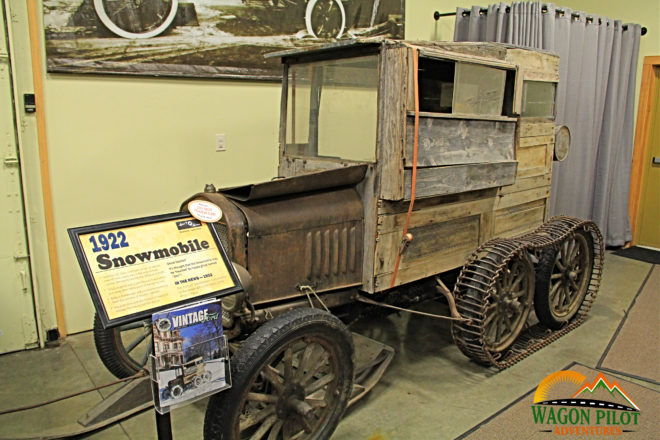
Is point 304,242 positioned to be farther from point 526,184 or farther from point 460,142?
point 526,184

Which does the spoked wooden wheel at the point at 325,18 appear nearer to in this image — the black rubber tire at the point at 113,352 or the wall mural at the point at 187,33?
the wall mural at the point at 187,33

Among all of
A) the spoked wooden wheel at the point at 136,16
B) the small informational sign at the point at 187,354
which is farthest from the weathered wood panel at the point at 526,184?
the spoked wooden wheel at the point at 136,16

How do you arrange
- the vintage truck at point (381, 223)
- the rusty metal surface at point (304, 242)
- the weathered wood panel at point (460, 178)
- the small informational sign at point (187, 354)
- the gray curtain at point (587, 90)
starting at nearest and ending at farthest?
1. the small informational sign at point (187, 354)
2. the vintage truck at point (381, 223)
3. the rusty metal surface at point (304, 242)
4. the weathered wood panel at point (460, 178)
5. the gray curtain at point (587, 90)

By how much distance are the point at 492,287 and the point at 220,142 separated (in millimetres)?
1992

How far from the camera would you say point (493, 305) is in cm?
260

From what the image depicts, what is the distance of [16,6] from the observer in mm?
2768

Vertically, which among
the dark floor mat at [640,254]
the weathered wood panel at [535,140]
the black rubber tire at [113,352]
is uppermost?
the weathered wood panel at [535,140]

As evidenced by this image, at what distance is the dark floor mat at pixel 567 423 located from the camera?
2.24 m

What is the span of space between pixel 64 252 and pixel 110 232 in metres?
1.79

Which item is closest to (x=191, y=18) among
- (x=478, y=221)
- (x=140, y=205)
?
(x=140, y=205)

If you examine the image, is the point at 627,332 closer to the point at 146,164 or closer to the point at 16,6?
the point at 146,164

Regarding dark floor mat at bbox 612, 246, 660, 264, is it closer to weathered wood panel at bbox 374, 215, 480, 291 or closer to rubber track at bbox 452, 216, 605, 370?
rubber track at bbox 452, 216, 605, 370

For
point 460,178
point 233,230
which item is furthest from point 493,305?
point 233,230

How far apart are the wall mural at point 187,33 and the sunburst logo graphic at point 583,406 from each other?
8.45ft
